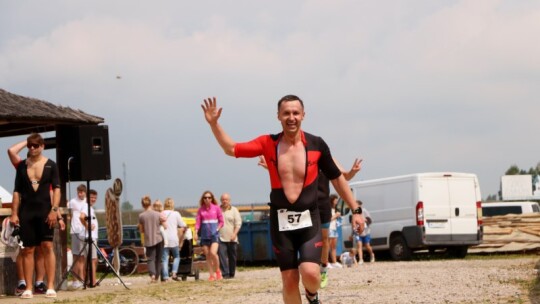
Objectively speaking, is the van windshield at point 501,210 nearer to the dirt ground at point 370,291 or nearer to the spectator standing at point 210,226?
the spectator standing at point 210,226

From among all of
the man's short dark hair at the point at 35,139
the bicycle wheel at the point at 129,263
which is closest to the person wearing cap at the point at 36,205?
the man's short dark hair at the point at 35,139

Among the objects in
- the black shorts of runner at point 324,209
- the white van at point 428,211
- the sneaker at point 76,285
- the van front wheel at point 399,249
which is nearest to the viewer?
the black shorts of runner at point 324,209

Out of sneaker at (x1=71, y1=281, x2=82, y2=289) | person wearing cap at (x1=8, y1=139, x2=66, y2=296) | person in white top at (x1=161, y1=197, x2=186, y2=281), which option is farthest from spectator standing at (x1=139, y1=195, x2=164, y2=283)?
person wearing cap at (x1=8, y1=139, x2=66, y2=296)

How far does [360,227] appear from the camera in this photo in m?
9.39

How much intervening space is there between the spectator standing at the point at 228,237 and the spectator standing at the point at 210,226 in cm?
55

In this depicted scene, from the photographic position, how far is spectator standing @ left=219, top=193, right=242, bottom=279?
23.2 meters

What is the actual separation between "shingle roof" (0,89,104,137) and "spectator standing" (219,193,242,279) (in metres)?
4.36

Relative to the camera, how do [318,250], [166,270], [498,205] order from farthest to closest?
1. [498,205]
2. [166,270]
3. [318,250]

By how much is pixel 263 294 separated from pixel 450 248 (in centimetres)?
1787

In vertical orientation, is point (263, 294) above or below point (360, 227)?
below

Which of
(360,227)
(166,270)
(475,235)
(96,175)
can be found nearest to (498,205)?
(475,235)

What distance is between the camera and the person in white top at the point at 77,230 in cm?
1942

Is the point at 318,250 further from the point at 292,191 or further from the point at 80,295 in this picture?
the point at 80,295

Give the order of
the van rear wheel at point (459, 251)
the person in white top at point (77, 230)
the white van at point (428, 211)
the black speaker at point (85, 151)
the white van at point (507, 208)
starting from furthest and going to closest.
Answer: the white van at point (507, 208) < the van rear wheel at point (459, 251) < the white van at point (428, 211) < the person in white top at point (77, 230) < the black speaker at point (85, 151)
